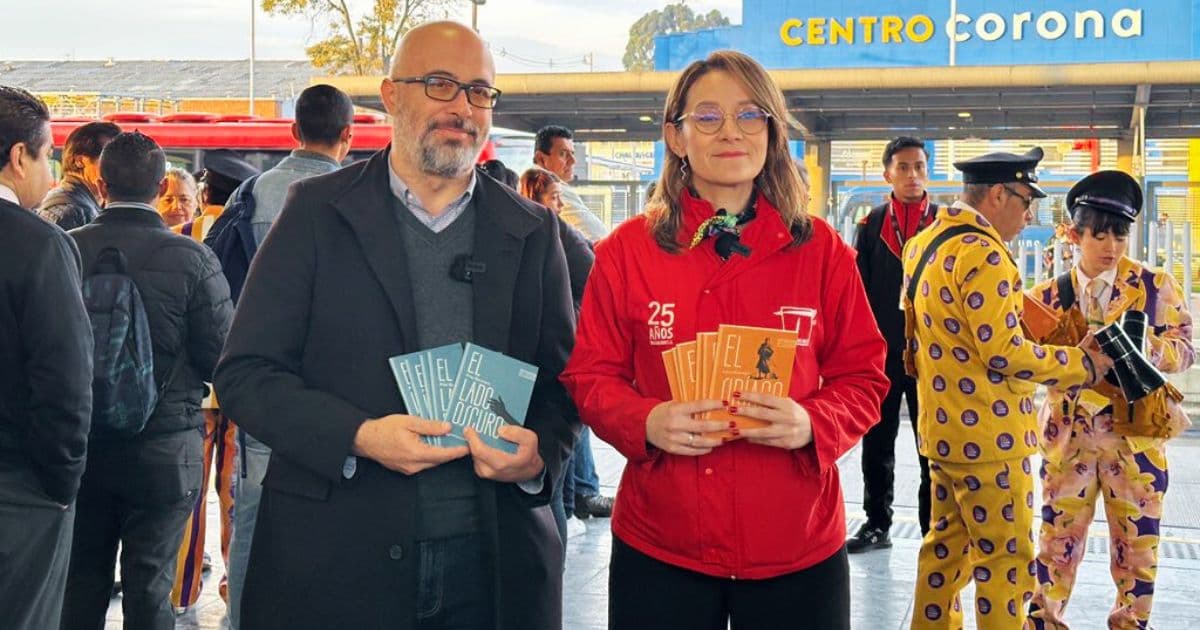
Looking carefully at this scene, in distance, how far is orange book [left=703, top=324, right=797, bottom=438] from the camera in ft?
8.84

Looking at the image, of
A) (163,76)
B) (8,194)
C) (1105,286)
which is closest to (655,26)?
(163,76)

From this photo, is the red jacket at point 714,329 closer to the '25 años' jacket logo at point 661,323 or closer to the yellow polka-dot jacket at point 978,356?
the '25 años' jacket logo at point 661,323

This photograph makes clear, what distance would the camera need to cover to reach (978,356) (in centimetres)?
447

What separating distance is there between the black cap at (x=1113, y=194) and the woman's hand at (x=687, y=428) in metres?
2.75

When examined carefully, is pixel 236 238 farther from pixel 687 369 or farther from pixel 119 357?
pixel 687 369

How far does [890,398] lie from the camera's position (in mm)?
6844

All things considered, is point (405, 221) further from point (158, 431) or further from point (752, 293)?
point (158, 431)

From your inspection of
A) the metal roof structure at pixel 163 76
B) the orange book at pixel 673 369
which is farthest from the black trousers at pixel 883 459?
the metal roof structure at pixel 163 76

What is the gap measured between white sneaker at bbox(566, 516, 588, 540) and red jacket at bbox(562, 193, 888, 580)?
4391 mm

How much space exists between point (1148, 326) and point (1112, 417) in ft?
1.22

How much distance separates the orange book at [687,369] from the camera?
2.73m

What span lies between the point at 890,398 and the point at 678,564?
13.7 ft

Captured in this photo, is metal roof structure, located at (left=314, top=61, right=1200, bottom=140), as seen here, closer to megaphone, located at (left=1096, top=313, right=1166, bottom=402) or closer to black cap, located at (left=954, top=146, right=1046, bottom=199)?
black cap, located at (left=954, top=146, right=1046, bottom=199)

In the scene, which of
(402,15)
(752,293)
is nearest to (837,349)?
(752,293)
